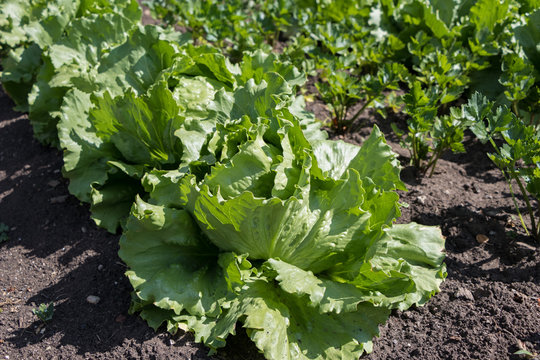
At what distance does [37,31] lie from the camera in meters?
5.36

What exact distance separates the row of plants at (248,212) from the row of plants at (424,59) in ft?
2.27

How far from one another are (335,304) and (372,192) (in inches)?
29.4

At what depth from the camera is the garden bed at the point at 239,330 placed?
11.0ft

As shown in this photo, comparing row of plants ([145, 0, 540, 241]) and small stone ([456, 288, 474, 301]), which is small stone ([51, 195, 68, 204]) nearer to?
row of plants ([145, 0, 540, 241])

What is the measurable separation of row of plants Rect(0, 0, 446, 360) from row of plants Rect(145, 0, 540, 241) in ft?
2.27

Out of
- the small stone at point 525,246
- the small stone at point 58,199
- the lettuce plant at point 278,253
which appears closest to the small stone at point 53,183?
the small stone at point 58,199

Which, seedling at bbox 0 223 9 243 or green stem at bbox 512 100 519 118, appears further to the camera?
green stem at bbox 512 100 519 118

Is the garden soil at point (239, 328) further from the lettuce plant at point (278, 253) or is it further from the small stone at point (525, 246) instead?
the lettuce plant at point (278, 253)

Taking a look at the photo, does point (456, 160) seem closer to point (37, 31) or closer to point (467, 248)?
point (467, 248)

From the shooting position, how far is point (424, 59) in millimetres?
4773

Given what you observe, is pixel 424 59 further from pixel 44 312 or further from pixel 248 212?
pixel 44 312

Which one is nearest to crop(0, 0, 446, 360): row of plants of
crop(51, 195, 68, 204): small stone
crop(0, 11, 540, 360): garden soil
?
crop(0, 11, 540, 360): garden soil

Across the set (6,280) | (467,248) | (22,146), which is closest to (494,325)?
(467,248)

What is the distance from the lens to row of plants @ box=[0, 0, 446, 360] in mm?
3090
